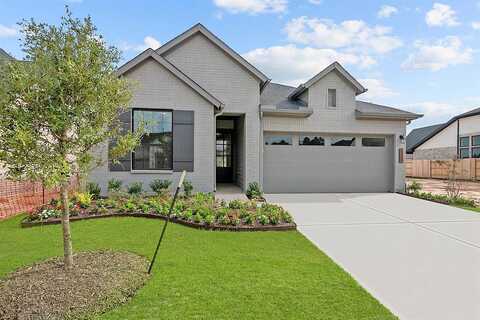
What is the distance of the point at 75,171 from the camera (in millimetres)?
3594

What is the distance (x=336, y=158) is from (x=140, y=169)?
28.3 ft

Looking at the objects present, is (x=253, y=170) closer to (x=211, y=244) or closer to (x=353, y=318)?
(x=211, y=244)

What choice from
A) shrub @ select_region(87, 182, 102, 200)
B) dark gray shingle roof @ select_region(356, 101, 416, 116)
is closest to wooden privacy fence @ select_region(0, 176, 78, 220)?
shrub @ select_region(87, 182, 102, 200)

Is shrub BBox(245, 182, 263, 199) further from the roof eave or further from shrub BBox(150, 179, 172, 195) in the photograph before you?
the roof eave

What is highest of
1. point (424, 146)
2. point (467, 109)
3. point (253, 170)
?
point (467, 109)

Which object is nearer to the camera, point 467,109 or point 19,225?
point 19,225

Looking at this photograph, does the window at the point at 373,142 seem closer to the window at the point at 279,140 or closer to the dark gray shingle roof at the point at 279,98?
the dark gray shingle roof at the point at 279,98

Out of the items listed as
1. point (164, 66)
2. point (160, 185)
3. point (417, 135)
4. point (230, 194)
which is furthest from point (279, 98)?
point (417, 135)

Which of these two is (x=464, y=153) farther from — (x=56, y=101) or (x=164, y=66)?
(x=56, y=101)

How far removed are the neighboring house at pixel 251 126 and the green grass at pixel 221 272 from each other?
430 cm

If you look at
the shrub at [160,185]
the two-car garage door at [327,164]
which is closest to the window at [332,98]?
the two-car garage door at [327,164]

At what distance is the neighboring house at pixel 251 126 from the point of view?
34.0 ft

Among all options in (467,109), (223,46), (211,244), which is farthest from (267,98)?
(467,109)

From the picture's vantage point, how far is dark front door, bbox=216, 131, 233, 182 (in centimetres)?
1543
